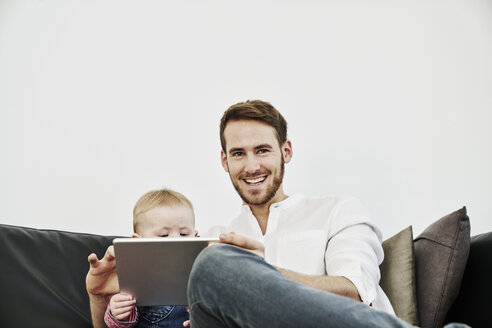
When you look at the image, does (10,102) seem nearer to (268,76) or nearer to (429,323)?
(268,76)

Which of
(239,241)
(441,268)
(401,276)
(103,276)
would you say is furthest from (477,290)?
(103,276)

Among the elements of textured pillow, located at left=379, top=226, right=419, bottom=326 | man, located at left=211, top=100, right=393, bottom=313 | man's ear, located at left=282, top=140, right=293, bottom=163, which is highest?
man's ear, located at left=282, top=140, right=293, bottom=163

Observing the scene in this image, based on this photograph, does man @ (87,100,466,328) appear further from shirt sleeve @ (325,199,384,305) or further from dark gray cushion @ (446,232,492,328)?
dark gray cushion @ (446,232,492,328)

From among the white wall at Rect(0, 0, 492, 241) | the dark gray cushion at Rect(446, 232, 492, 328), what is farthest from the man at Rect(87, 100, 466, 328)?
the white wall at Rect(0, 0, 492, 241)

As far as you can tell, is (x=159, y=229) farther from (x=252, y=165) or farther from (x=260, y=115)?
(x=260, y=115)

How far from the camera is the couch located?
4.74 feet

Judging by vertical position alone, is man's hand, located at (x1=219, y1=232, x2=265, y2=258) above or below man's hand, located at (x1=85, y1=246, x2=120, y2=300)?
above

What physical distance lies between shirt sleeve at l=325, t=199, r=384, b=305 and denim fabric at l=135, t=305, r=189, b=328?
511 mm

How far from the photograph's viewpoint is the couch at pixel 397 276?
56.9 inches

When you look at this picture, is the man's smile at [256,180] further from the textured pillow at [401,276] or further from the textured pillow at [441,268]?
the textured pillow at [441,268]

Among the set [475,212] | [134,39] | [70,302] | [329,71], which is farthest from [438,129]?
[70,302]

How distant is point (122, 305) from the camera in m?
1.30

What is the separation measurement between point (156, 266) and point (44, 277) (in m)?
0.70

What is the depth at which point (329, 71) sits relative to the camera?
248cm
